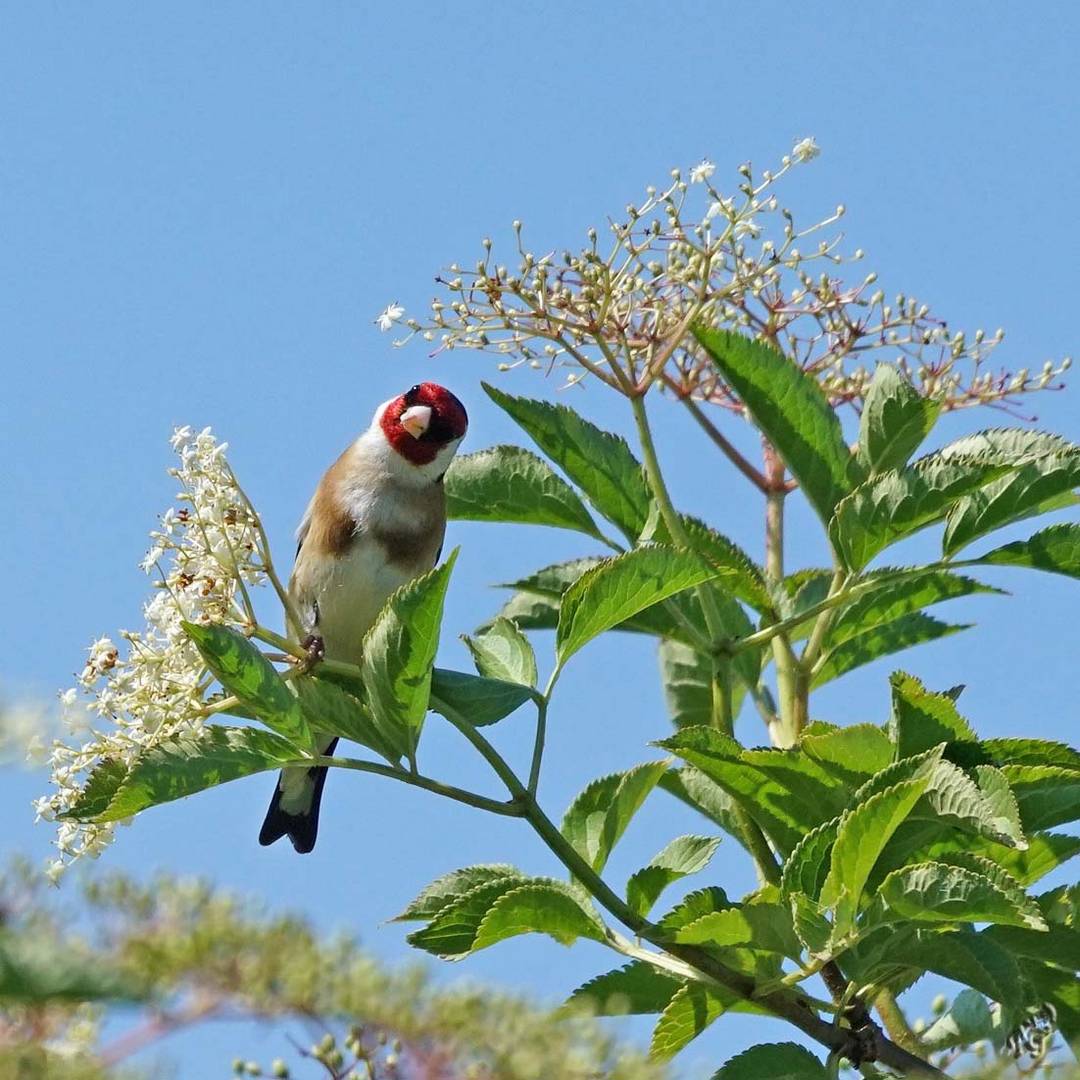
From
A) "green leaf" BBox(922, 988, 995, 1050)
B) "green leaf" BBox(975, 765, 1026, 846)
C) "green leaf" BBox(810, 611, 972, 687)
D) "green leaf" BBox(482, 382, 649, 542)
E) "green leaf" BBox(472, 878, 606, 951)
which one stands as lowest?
"green leaf" BBox(922, 988, 995, 1050)

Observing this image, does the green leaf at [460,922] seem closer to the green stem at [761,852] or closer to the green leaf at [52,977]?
the green stem at [761,852]

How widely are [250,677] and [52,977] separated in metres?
1.76

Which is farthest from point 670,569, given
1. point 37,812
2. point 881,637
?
point 37,812

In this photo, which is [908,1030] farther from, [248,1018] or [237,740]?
[248,1018]

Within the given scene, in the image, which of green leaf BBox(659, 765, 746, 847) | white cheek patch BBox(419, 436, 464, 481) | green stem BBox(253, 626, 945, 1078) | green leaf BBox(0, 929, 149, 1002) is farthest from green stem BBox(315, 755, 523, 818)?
white cheek patch BBox(419, 436, 464, 481)

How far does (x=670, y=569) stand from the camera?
2.88m

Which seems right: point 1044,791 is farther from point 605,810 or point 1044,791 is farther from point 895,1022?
point 605,810

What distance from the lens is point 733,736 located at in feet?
10.1

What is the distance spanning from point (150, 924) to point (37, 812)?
1.61m

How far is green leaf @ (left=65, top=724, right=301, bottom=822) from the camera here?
289 cm

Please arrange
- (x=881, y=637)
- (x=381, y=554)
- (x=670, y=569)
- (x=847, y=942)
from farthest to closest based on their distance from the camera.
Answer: (x=381, y=554) < (x=881, y=637) < (x=670, y=569) < (x=847, y=942)

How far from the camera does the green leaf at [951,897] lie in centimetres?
256

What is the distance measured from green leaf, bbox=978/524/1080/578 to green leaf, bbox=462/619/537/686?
2.93 ft

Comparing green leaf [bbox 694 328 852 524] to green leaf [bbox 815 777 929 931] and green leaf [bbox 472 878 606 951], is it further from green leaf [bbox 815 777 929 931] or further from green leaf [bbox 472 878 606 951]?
green leaf [bbox 472 878 606 951]
